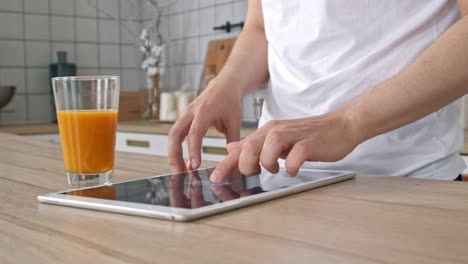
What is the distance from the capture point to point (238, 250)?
39cm

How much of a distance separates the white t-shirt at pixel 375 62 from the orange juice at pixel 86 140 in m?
0.37

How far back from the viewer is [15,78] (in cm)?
304

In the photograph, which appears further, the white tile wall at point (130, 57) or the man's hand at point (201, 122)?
the white tile wall at point (130, 57)

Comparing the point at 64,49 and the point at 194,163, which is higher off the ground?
the point at 64,49

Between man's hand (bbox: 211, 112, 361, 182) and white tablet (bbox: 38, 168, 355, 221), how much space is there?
16 mm

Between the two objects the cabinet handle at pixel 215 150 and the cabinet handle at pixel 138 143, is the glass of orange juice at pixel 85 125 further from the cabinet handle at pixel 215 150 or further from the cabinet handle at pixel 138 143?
the cabinet handle at pixel 138 143

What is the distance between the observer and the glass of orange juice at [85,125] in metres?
0.72

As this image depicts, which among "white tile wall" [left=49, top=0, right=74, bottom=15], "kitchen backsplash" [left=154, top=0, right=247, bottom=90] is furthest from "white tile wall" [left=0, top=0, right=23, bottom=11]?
"kitchen backsplash" [left=154, top=0, right=247, bottom=90]

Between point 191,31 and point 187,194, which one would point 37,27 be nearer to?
point 191,31

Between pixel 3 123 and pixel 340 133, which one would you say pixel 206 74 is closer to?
pixel 3 123

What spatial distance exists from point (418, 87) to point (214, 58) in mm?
2199

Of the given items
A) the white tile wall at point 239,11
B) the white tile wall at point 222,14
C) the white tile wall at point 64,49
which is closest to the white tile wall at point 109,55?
the white tile wall at point 64,49

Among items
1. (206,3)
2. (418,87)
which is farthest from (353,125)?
(206,3)

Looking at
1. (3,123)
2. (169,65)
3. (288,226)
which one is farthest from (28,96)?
(288,226)
